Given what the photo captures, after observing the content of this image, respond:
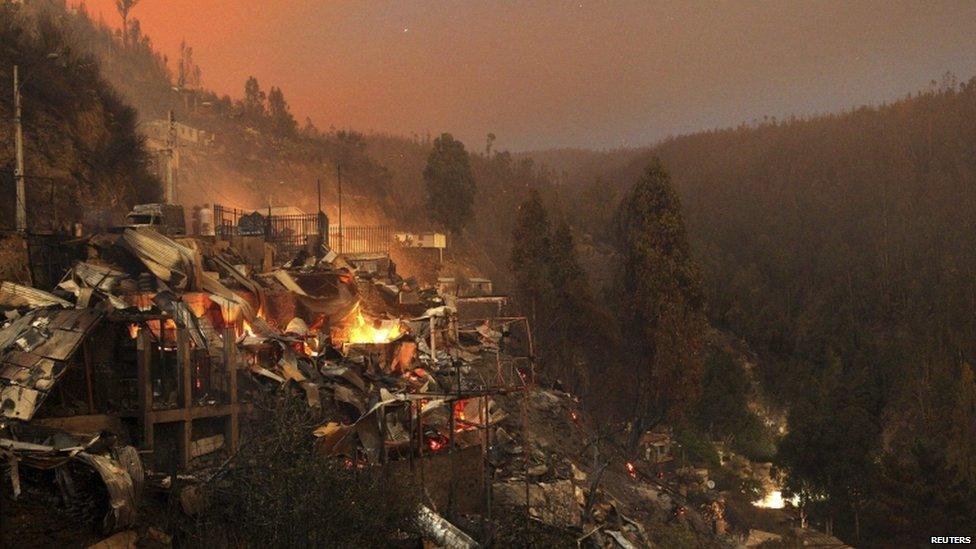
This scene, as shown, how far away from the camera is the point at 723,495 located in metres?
29.3

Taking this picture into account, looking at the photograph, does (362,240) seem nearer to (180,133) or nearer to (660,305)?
(180,133)

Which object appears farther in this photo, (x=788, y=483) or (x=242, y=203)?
(x=242, y=203)

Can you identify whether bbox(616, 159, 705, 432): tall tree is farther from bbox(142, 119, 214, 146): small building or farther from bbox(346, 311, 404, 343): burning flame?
bbox(142, 119, 214, 146): small building

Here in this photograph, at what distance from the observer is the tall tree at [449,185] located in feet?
140

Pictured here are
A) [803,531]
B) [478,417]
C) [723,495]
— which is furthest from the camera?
[723,495]

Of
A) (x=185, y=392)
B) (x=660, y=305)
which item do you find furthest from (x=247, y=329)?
(x=660, y=305)

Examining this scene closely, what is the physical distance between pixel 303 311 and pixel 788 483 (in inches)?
874

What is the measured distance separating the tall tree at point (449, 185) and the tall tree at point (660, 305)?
652 inches

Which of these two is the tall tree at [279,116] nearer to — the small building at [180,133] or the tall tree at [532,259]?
the small building at [180,133]

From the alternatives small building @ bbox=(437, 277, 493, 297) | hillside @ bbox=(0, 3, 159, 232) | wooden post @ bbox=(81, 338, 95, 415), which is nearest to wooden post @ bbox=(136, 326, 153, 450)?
wooden post @ bbox=(81, 338, 95, 415)

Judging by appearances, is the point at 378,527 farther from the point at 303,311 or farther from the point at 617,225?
the point at 617,225

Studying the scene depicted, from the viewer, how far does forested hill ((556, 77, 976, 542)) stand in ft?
93.9

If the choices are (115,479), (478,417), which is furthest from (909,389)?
(115,479)

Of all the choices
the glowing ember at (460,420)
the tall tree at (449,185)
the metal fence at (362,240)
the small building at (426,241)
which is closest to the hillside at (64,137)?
the glowing ember at (460,420)
